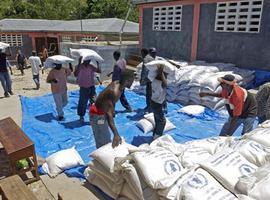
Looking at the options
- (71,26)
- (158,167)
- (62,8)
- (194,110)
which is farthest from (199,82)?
(62,8)

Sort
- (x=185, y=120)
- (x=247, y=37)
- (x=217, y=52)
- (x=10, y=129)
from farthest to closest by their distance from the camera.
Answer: (x=217, y=52)
(x=247, y=37)
(x=185, y=120)
(x=10, y=129)

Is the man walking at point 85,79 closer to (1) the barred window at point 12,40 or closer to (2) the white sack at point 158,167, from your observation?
(2) the white sack at point 158,167

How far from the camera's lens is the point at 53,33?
78.6 feet

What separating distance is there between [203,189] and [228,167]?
0.45 m

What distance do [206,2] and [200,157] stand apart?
831 cm

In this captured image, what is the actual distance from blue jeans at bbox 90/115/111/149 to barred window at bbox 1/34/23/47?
21.2 m

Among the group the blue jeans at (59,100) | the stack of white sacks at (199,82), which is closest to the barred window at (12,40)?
the stack of white sacks at (199,82)

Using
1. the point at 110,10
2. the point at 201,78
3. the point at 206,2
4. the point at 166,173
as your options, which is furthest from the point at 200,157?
the point at 110,10

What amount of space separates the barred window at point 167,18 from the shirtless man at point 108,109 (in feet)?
27.2

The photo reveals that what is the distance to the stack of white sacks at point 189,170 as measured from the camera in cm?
286

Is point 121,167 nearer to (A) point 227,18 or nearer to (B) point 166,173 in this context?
(B) point 166,173

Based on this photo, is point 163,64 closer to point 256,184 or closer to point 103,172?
point 103,172

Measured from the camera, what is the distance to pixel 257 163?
3.36 metres

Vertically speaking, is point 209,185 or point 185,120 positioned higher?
point 209,185
